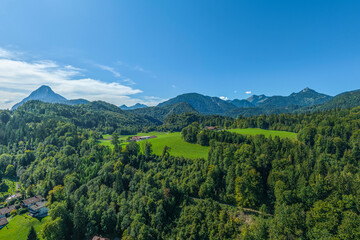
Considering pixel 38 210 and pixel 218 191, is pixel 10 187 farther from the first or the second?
pixel 218 191

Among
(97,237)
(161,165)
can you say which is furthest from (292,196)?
(97,237)

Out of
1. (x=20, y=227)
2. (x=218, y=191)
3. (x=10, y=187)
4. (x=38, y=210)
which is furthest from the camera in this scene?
(x=10, y=187)

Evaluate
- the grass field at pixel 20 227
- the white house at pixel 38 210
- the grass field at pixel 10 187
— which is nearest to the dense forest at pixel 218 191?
the white house at pixel 38 210

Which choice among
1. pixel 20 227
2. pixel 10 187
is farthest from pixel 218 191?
pixel 10 187

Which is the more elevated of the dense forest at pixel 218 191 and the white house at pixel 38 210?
the dense forest at pixel 218 191

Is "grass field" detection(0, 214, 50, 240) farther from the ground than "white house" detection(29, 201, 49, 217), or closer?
closer

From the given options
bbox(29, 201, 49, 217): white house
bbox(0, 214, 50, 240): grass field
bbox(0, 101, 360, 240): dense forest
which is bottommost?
bbox(0, 214, 50, 240): grass field

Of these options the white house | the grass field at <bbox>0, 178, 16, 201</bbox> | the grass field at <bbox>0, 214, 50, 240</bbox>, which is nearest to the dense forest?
the white house

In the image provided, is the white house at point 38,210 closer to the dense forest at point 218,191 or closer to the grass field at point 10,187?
the dense forest at point 218,191

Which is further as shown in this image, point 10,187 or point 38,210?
point 10,187

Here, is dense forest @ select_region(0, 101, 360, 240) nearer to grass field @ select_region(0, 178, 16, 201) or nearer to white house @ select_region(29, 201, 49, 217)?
white house @ select_region(29, 201, 49, 217)
